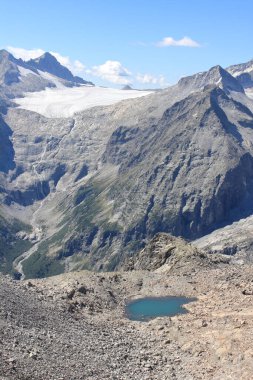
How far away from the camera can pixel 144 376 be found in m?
66.9

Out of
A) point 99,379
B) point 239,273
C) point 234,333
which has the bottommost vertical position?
point 99,379

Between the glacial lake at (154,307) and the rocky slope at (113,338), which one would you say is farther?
the glacial lake at (154,307)

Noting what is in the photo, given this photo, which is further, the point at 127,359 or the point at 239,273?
the point at 239,273

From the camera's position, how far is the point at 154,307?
11188cm

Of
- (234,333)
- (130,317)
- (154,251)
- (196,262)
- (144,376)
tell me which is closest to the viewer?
(144,376)

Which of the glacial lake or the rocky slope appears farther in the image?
the glacial lake

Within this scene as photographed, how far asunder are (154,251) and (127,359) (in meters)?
96.8

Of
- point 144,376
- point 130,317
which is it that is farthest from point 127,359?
point 130,317

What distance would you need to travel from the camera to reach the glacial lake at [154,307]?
10294cm

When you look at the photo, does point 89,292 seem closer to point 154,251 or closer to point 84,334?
point 84,334

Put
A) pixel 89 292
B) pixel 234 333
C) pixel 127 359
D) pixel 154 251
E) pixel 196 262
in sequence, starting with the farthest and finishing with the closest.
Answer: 1. pixel 154 251
2. pixel 196 262
3. pixel 89 292
4. pixel 234 333
5. pixel 127 359

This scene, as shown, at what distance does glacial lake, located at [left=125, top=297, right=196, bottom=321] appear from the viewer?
103 meters

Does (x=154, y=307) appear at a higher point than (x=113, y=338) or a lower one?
higher

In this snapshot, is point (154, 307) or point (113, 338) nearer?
point (113, 338)
